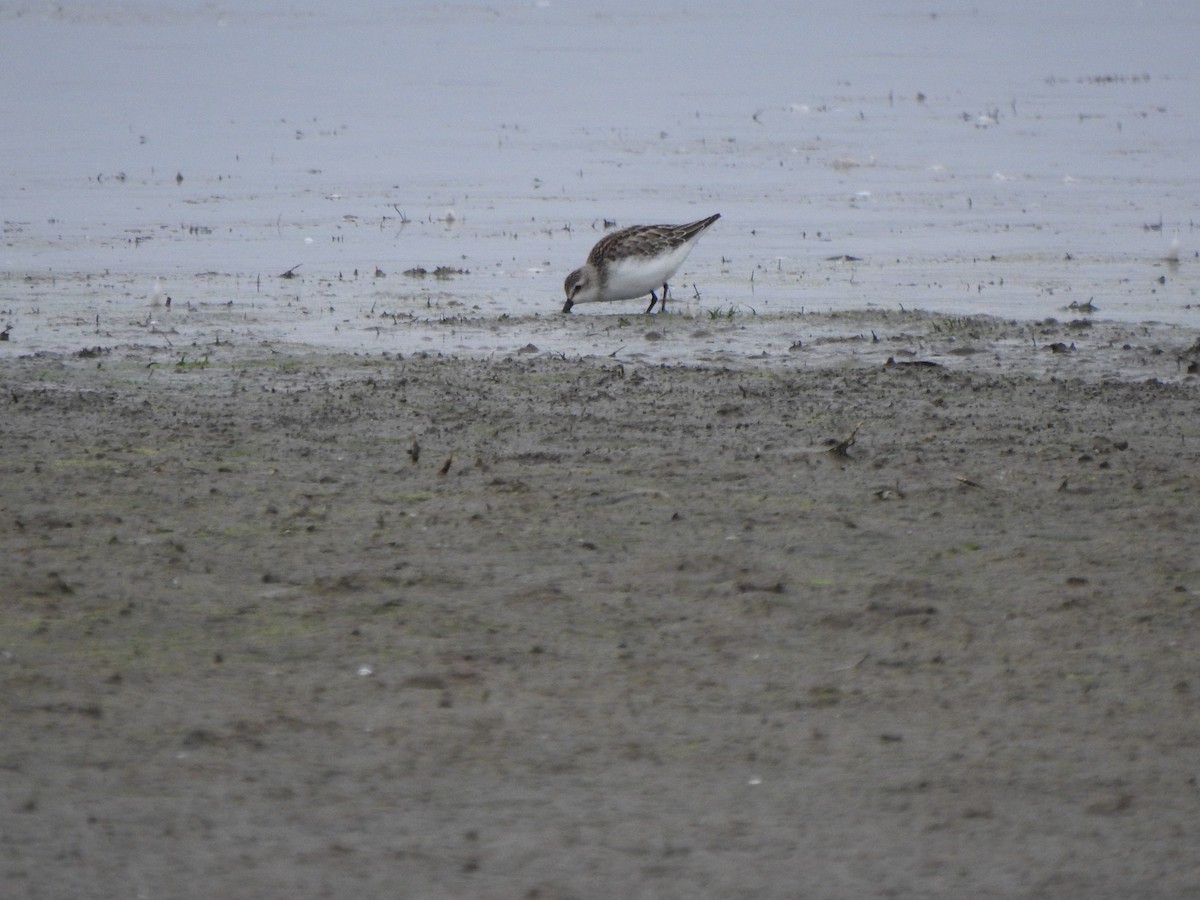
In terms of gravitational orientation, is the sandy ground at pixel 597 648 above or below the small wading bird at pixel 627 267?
below

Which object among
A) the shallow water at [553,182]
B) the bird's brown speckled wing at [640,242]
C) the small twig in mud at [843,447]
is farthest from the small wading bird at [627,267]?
the small twig in mud at [843,447]

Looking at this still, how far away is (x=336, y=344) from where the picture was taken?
9656mm

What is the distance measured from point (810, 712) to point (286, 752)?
4.26 feet

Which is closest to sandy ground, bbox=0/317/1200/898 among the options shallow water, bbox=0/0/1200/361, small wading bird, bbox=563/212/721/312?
shallow water, bbox=0/0/1200/361

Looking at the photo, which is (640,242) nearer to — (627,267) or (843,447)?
(627,267)

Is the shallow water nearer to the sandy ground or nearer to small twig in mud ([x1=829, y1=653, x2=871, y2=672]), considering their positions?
the sandy ground

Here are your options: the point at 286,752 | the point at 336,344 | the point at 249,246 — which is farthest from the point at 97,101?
the point at 286,752

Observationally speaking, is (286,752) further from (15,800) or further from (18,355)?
(18,355)

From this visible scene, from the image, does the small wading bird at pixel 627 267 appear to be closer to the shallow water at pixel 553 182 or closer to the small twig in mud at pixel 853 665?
the shallow water at pixel 553 182

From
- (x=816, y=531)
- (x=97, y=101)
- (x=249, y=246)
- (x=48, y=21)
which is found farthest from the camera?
(x=48, y=21)

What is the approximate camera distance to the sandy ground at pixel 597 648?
374 centimetres

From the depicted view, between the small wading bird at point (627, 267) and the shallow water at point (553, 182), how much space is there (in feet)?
0.64

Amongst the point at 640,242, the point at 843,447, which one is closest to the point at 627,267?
the point at 640,242

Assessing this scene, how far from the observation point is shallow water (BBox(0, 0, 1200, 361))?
10922mm
